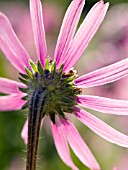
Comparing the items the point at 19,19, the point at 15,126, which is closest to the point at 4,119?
the point at 15,126

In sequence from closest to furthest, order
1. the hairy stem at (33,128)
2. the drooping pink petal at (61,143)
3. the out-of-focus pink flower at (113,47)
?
the hairy stem at (33,128) < the drooping pink petal at (61,143) < the out-of-focus pink flower at (113,47)

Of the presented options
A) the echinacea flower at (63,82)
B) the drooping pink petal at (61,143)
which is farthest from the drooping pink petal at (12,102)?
the drooping pink petal at (61,143)

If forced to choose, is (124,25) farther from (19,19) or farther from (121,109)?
(121,109)

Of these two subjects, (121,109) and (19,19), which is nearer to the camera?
(121,109)

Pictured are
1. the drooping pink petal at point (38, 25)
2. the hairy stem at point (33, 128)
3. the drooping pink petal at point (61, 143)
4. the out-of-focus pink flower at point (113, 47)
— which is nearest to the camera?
the hairy stem at point (33, 128)

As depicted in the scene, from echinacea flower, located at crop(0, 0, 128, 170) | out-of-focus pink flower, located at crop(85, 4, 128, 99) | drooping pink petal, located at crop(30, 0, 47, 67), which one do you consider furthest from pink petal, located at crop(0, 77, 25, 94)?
out-of-focus pink flower, located at crop(85, 4, 128, 99)

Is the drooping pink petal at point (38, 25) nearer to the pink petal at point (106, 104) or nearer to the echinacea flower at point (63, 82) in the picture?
the echinacea flower at point (63, 82)
